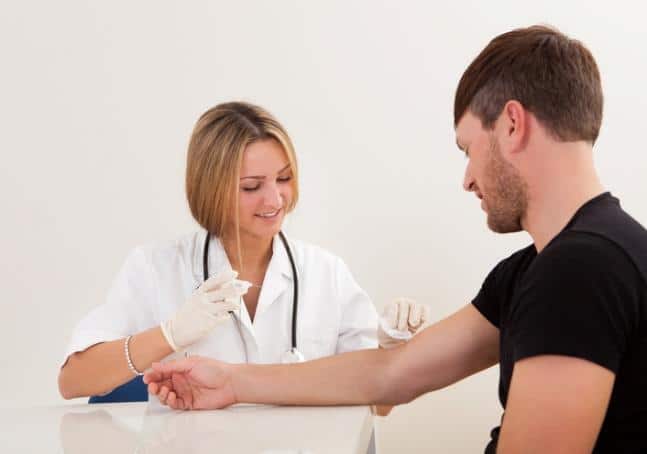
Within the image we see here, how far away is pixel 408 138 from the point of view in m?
2.62

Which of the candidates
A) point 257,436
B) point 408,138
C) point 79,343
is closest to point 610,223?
point 257,436

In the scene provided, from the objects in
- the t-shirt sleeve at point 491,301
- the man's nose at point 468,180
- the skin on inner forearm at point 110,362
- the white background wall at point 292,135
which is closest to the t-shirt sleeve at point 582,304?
the man's nose at point 468,180

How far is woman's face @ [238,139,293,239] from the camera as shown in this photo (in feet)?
7.02

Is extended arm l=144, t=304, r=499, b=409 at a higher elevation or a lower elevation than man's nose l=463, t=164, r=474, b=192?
lower

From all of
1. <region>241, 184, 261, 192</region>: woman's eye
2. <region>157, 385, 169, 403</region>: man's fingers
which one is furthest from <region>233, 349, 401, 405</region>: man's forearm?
<region>241, 184, 261, 192</region>: woman's eye

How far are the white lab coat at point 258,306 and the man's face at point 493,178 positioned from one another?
2.83 feet

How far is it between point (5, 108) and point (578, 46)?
2.04 m

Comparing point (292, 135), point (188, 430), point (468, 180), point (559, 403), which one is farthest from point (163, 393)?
point (292, 135)

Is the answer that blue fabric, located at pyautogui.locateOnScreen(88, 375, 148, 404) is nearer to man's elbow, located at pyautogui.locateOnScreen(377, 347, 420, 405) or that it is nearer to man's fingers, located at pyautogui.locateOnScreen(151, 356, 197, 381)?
man's fingers, located at pyautogui.locateOnScreen(151, 356, 197, 381)

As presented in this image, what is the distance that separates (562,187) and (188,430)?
2.33 feet

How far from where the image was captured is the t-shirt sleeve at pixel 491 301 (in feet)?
5.11

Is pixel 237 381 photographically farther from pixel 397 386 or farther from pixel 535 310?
pixel 535 310

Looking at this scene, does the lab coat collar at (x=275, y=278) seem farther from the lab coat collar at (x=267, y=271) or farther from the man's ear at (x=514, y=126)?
the man's ear at (x=514, y=126)

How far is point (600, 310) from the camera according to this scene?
1.10m
